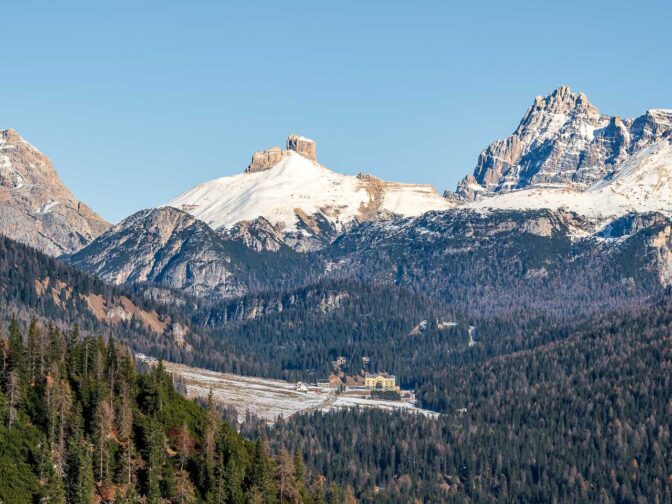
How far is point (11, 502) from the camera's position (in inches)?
7288

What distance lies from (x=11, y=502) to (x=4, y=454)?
12455 millimetres

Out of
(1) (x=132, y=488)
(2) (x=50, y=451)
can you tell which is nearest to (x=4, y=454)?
(2) (x=50, y=451)

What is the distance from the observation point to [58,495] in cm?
18538

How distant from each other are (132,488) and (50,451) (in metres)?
13.7

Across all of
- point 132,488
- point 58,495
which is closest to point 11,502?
point 58,495

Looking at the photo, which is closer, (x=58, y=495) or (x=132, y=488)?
(x=58, y=495)

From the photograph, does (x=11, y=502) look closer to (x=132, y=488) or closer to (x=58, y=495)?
(x=58, y=495)

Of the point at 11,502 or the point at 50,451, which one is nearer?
the point at 11,502

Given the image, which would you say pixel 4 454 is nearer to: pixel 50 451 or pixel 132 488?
pixel 50 451

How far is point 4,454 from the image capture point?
195875 mm

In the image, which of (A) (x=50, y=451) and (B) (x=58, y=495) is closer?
(B) (x=58, y=495)

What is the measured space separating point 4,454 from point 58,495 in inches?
600

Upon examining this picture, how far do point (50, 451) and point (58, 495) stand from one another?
1469cm
